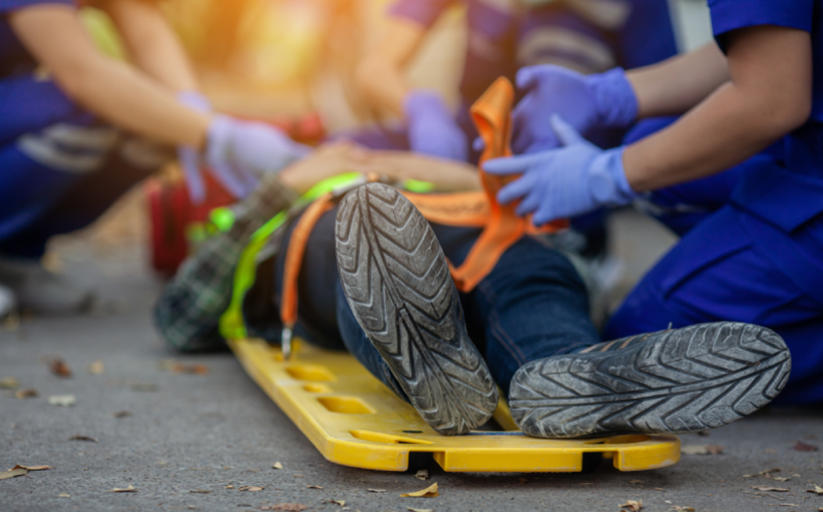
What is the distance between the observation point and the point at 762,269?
4.30 ft

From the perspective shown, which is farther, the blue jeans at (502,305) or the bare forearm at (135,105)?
the bare forearm at (135,105)

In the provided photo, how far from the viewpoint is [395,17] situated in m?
2.91

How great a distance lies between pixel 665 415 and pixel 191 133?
1.91 m

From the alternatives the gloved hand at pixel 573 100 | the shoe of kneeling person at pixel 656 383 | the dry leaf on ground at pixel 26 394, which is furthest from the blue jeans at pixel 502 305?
the dry leaf on ground at pixel 26 394

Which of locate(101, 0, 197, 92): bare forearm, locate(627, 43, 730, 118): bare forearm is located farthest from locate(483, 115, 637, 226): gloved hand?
locate(101, 0, 197, 92): bare forearm

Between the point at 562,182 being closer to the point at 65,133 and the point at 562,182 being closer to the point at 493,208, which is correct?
the point at 493,208

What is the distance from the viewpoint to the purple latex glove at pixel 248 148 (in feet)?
7.93

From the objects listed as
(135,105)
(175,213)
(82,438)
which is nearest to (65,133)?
(135,105)

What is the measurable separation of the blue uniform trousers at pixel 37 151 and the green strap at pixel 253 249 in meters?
1.02

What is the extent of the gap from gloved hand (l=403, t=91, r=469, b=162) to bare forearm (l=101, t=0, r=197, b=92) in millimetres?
907

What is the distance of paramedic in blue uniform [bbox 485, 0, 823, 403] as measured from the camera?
1121 millimetres

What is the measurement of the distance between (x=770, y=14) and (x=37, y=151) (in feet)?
6.99

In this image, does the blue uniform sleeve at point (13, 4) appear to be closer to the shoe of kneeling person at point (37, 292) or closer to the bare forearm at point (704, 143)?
the shoe of kneeling person at point (37, 292)

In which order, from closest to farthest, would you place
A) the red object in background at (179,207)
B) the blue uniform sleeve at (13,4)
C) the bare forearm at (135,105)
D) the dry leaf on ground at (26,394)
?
the dry leaf on ground at (26,394), the blue uniform sleeve at (13,4), the bare forearm at (135,105), the red object in background at (179,207)
